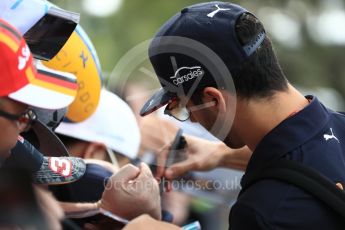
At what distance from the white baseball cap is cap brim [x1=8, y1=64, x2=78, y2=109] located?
838 mm

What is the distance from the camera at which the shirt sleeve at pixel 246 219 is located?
2615 millimetres

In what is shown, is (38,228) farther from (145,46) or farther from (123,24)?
→ (123,24)

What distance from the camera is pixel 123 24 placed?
2005 cm

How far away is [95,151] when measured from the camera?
3.86 metres

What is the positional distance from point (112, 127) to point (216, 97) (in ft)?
3.70

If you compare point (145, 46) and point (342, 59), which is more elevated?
point (145, 46)

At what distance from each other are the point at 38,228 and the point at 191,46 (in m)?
1.33

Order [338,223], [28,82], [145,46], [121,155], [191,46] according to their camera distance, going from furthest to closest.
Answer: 1. [121,155]
2. [145,46]
3. [191,46]
4. [338,223]
5. [28,82]

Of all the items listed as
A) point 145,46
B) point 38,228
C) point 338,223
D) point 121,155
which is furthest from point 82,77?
point 38,228

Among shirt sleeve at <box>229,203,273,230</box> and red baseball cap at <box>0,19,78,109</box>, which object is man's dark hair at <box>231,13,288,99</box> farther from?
red baseball cap at <box>0,19,78,109</box>

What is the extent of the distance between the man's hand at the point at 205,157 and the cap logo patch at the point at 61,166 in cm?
89

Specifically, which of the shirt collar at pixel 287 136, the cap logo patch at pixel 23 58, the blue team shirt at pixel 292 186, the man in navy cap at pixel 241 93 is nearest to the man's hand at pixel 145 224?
the man in navy cap at pixel 241 93

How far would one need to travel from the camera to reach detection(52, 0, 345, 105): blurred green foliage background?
1781cm

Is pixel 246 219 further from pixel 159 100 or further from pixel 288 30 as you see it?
pixel 288 30
